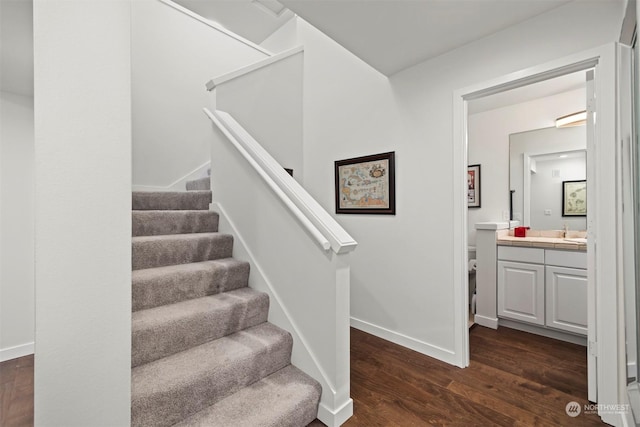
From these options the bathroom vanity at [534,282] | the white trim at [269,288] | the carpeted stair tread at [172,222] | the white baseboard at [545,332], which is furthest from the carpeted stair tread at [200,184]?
the white baseboard at [545,332]

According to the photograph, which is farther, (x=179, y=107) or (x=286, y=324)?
(x=179, y=107)

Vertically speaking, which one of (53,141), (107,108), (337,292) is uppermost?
(107,108)

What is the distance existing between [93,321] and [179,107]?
3305mm

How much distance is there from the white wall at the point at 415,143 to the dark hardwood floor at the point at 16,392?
2493 millimetres

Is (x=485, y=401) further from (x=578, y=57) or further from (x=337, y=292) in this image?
(x=578, y=57)

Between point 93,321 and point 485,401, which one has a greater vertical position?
point 93,321

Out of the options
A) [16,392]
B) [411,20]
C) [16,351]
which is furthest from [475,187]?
[16,351]

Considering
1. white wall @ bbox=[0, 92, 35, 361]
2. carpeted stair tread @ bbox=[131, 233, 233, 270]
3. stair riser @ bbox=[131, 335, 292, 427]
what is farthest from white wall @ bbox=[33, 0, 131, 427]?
white wall @ bbox=[0, 92, 35, 361]

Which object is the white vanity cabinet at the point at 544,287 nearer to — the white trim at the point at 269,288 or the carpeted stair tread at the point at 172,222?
the white trim at the point at 269,288

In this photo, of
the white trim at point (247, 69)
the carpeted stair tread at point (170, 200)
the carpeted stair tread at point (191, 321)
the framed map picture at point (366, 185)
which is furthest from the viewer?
the white trim at point (247, 69)

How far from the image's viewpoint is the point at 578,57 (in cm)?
167

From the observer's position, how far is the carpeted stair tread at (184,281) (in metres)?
1.65

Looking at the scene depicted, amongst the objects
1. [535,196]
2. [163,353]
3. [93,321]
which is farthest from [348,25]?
[535,196]

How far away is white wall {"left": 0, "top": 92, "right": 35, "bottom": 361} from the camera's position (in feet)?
8.05
